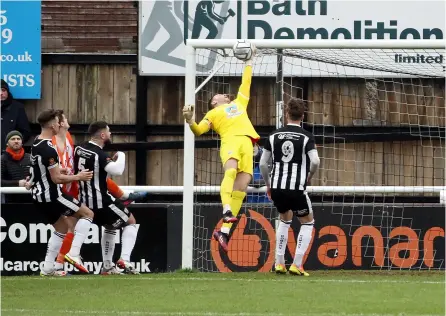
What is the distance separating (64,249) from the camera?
13.7m

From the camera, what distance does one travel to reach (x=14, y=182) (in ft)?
50.8

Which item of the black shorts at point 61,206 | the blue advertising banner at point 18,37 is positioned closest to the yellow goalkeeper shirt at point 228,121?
the black shorts at point 61,206

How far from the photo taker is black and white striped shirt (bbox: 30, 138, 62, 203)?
13.0 m

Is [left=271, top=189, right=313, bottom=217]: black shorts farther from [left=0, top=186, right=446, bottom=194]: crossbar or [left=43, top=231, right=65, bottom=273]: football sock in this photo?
[left=43, top=231, right=65, bottom=273]: football sock

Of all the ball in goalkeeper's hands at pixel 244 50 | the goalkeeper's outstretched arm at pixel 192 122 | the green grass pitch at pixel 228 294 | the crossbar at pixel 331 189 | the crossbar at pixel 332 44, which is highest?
the crossbar at pixel 332 44

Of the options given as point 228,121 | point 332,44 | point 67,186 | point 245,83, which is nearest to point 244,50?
point 245,83

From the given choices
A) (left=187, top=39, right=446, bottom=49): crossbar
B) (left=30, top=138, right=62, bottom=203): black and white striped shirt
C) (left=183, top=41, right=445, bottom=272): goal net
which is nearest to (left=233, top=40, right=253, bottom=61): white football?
(left=187, top=39, right=446, bottom=49): crossbar

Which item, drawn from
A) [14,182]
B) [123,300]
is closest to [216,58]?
[14,182]

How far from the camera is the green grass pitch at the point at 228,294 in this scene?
393 inches

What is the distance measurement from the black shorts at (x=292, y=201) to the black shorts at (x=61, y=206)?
2161 millimetres

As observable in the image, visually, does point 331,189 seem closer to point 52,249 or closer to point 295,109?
point 295,109

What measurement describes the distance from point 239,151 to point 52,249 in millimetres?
2282

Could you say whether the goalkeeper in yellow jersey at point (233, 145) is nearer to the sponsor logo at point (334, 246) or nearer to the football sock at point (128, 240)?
the football sock at point (128, 240)

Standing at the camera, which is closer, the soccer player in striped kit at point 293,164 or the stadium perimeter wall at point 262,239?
the soccer player in striped kit at point 293,164
